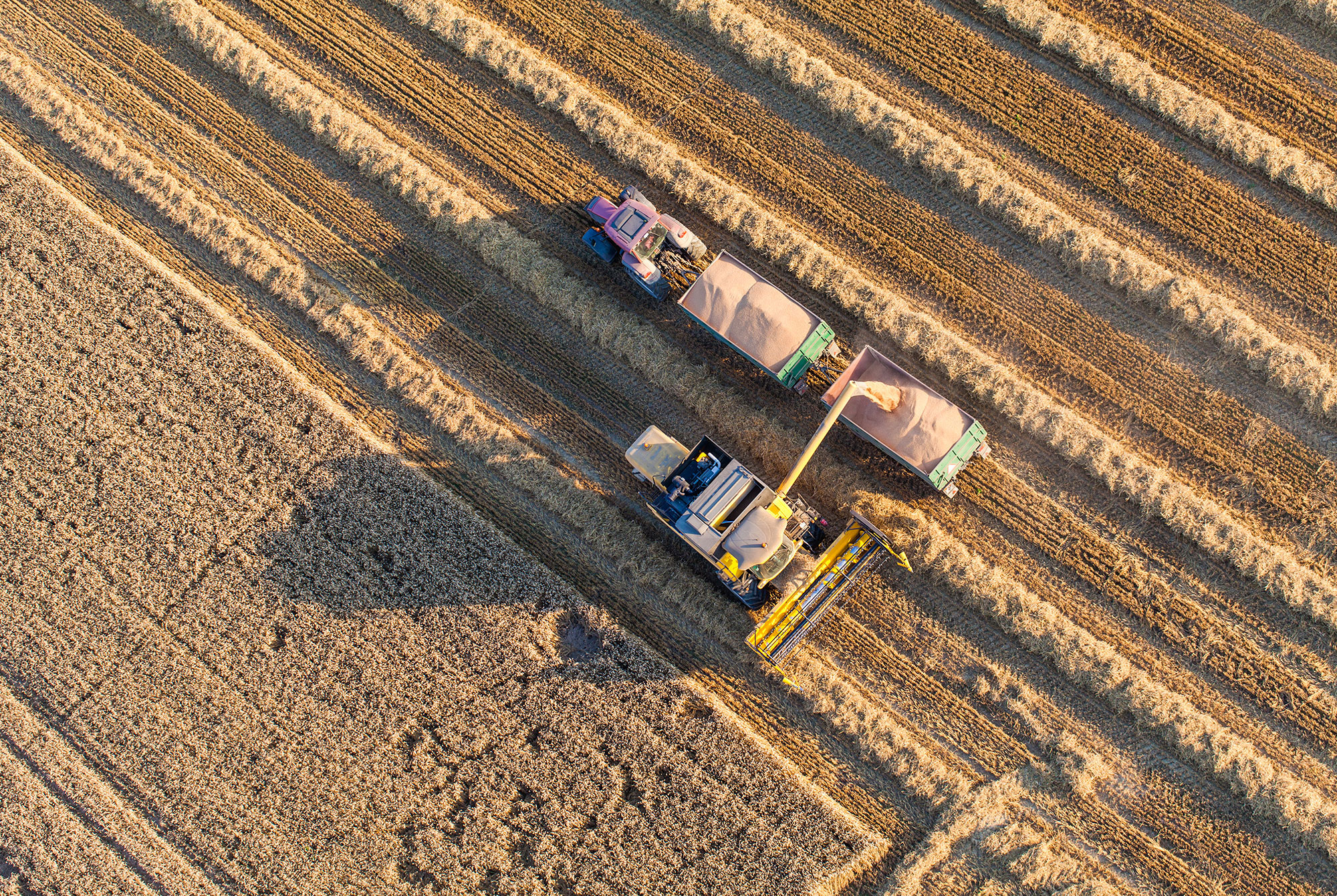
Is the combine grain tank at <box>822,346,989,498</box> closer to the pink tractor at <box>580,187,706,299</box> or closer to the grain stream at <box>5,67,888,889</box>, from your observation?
the pink tractor at <box>580,187,706,299</box>

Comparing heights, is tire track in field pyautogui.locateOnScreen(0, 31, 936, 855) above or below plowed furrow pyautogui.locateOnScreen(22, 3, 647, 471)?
below

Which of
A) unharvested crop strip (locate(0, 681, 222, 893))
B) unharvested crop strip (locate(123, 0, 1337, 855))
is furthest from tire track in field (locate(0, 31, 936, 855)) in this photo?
unharvested crop strip (locate(0, 681, 222, 893))

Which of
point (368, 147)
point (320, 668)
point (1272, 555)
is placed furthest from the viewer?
point (368, 147)

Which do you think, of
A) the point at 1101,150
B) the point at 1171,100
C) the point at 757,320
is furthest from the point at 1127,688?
the point at 1171,100

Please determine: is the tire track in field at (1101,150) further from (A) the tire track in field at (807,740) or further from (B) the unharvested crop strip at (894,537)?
(A) the tire track in field at (807,740)

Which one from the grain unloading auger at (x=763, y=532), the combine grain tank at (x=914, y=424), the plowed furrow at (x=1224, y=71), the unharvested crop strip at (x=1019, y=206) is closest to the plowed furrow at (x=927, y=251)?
the unharvested crop strip at (x=1019, y=206)

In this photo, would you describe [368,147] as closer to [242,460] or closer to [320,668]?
[242,460]

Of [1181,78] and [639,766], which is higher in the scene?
[1181,78]

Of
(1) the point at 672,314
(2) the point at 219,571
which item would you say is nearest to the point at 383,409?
(2) the point at 219,571
